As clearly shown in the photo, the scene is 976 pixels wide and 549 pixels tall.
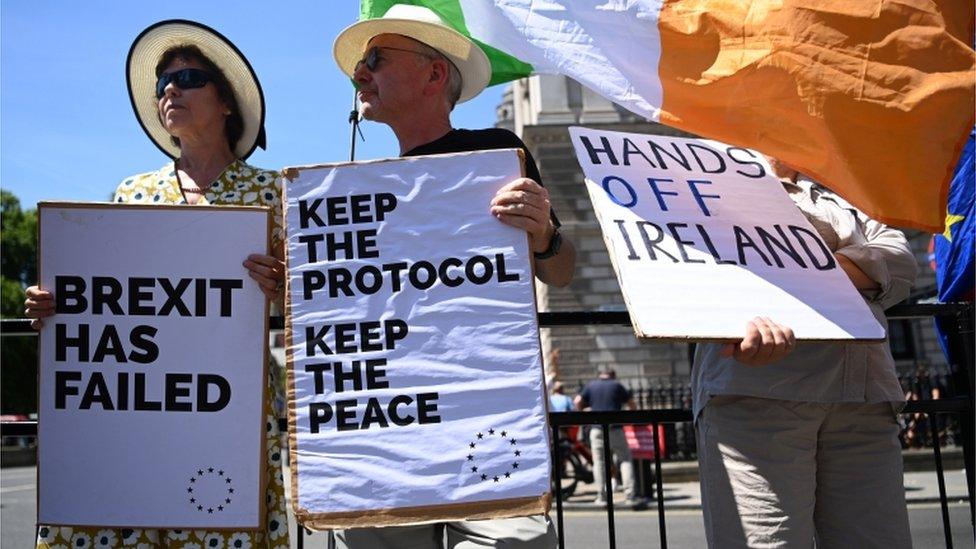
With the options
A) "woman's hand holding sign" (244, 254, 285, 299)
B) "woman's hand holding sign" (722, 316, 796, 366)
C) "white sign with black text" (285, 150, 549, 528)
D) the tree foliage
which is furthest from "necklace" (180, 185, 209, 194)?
the tree foliage

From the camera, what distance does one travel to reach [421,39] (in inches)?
125

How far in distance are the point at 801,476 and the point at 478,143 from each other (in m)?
1.40

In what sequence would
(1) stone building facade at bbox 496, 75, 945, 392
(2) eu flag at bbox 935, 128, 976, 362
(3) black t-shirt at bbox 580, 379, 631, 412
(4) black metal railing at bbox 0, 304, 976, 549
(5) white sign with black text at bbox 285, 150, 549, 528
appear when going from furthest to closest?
(1) stone building facade at bbox 496, 75, 945, 392
(3) black t-shirt at bbox 580, 379, 631, 412
(2) eu flag at bbox 935, 128, 976, 362
(4) black metal railing at bbox 0, 304, 976, 549
(5) white sign with black text at bbox 285, 150, 549, 528

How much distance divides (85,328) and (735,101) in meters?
2.12

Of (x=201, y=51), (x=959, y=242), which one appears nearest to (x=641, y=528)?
(x=959, y=242)

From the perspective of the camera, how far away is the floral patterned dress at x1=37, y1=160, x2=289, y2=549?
2832mm

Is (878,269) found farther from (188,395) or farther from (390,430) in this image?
(188,395)

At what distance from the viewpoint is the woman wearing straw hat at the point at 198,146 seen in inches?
112

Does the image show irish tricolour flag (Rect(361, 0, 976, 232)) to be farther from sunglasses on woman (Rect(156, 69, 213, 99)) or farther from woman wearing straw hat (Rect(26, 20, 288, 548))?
sunglasses on woman (Rect(156, 69, 213, 99))

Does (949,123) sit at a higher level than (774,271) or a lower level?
higher

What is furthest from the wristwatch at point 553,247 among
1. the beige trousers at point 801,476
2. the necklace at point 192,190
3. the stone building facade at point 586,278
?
the stone building facade at point 586,278

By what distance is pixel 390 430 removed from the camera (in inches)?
102

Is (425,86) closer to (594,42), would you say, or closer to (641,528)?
(594,42)

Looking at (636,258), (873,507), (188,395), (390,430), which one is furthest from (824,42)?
(188,395)
